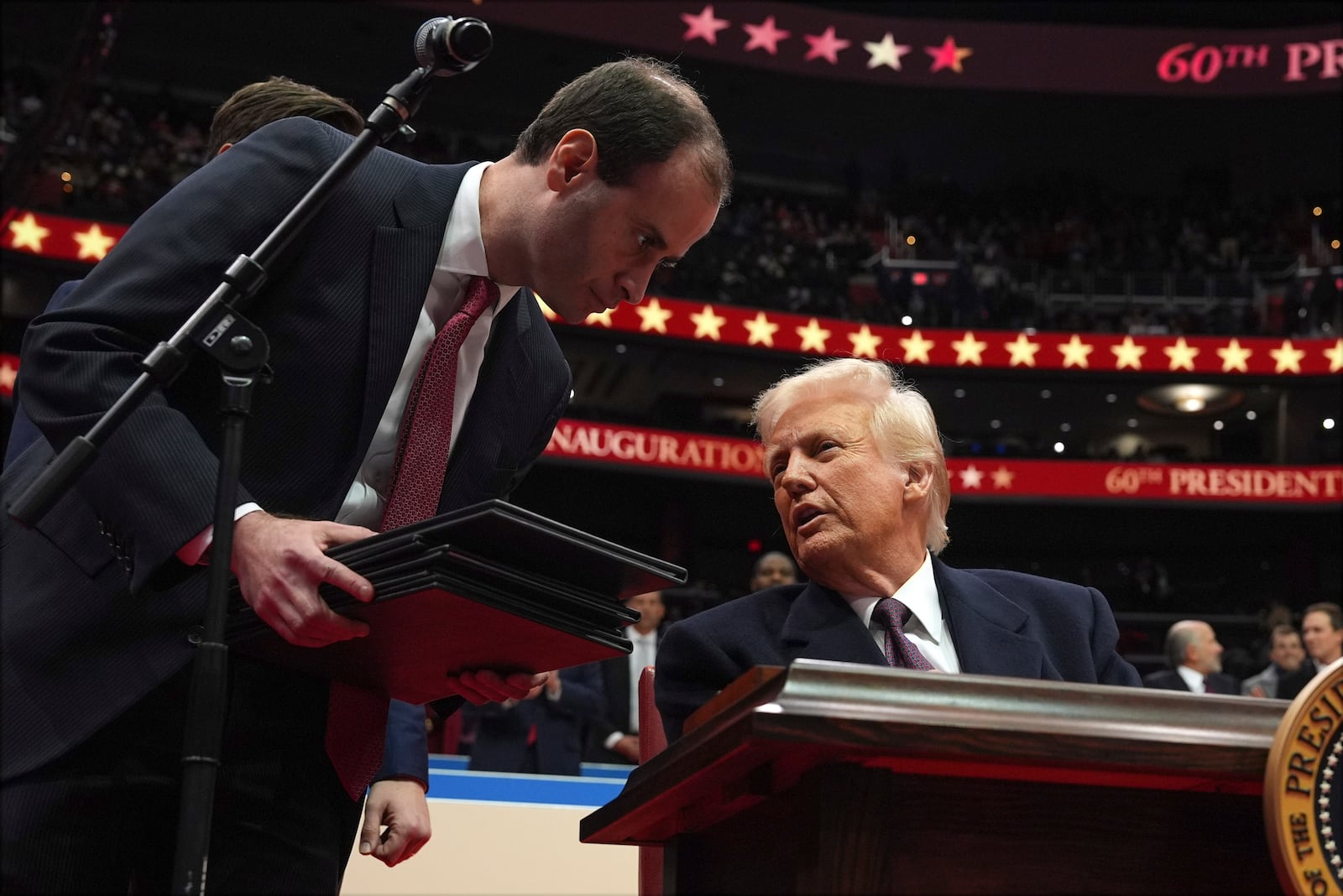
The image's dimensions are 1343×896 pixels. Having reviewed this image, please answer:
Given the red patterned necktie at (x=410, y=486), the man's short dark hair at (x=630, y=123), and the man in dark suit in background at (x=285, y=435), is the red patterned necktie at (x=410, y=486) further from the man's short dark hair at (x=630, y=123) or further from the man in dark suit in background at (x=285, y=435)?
the man's short dark hair at (x=630, y=123)

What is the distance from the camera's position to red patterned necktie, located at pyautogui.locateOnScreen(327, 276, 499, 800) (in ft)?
4.48

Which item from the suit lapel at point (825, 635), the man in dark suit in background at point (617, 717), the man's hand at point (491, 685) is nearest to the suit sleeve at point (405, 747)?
the man's hand at point (491, 685)

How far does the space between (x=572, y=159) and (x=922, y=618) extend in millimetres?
835

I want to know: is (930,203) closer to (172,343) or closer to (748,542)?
(748,542)

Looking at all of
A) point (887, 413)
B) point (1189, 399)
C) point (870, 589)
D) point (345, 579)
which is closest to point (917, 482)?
point (887, 413)

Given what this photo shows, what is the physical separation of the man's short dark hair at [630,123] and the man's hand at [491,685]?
53cm

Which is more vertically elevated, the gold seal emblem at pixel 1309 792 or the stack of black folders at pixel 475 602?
the stack of black folders at pixel 475 602

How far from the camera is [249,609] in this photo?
1.21m

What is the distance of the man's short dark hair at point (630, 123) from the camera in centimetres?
143

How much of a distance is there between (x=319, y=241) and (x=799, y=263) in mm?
15144

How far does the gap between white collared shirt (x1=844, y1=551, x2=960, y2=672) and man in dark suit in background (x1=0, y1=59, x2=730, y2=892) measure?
21.8 inches

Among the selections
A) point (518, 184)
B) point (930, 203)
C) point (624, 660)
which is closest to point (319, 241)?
point (518, 184)

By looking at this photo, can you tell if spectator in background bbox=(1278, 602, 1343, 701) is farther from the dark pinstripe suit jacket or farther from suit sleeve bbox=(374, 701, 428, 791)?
the dark pinstripe suit jacket

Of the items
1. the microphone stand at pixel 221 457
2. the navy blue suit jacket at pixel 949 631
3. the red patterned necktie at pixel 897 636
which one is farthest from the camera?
the red patterned necktie at pixel 897 636
